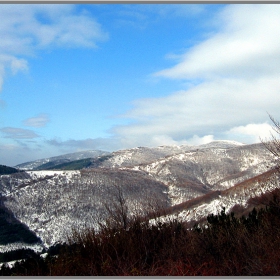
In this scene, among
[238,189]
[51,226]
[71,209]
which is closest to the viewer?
[238,189]

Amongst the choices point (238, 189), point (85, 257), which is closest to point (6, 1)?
point (85, 257)

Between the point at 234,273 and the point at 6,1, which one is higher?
the point at 6,1

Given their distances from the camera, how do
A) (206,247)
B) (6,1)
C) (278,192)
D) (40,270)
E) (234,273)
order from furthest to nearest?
1. (278,192)
2. (206,247)
3. (40,270)
4. (6,1)
5. (234,273)

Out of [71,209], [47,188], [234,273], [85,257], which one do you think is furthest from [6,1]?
[47,188]

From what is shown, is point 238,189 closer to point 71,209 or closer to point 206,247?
point 71,209

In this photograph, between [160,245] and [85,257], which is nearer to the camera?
[85,257]

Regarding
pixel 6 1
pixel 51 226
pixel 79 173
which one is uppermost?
pixel 79 173
